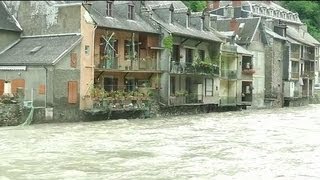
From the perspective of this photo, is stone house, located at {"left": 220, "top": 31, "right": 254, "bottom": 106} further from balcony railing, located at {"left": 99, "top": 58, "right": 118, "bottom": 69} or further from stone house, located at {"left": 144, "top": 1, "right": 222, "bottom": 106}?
balcony railing, located at {"left": 99, "top": 58, "right": 118, "bottom": 69}

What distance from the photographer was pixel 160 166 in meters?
21.0

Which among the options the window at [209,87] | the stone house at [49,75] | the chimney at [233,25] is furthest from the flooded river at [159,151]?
the chimney at [233,25]

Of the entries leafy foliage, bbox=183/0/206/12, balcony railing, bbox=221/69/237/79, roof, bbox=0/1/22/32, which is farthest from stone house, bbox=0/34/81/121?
leafy foliage, bbox=183/0/206/12

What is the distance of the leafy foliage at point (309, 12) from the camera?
106 meters

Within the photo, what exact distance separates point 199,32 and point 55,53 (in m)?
18.8

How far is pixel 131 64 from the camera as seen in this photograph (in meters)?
45.4

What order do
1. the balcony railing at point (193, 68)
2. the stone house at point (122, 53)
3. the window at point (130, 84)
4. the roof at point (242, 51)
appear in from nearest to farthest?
1. the stone house at point (122, 53)
2. the window at point (130, 84)
3. the balcony railing at point (193, 68)
4. the roof at point (242, 51)

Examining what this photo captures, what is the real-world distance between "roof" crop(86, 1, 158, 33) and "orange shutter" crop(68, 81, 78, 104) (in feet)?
15.7

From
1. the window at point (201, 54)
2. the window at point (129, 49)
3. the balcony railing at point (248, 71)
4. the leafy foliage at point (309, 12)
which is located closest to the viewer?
the window at point (129, 49)

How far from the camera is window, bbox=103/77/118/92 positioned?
44531 millimetres

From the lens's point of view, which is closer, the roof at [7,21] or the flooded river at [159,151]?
the flooded river at [159,151]

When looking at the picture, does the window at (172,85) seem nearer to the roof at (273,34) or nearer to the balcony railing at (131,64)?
the balcony railing at (131,64)

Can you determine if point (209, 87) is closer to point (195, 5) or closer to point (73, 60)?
point (73, 60)

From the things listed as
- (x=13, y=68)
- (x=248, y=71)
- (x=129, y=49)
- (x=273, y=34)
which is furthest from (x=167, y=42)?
(x=273, y=34)
